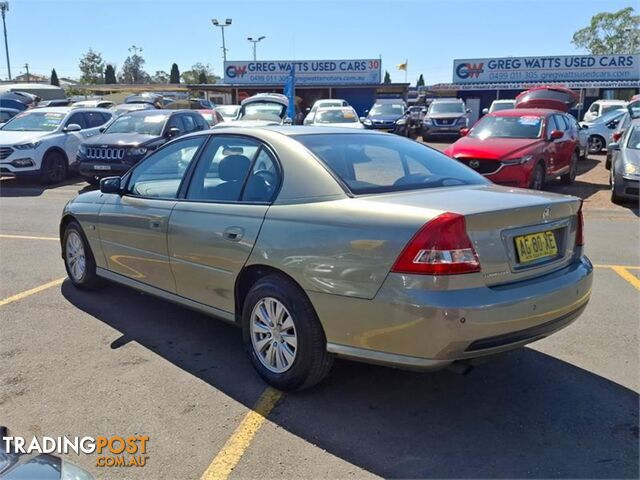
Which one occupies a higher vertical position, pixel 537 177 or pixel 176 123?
pixel 176 123

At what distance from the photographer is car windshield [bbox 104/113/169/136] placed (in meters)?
12.6

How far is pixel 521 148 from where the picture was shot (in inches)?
409

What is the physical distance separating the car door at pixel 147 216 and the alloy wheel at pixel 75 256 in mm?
546

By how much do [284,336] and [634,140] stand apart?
997 centimetres

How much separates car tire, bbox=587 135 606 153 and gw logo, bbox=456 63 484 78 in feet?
69.8

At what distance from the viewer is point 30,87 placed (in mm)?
38781

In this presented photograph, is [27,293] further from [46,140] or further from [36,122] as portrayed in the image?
[36,122]

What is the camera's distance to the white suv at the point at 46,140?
12.8 metres

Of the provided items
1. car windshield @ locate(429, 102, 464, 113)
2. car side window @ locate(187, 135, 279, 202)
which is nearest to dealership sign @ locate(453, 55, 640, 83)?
car windshield @ locate(429, 102, 464, 113)

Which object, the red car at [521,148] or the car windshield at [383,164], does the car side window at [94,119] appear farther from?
the car windshield at [383,164]

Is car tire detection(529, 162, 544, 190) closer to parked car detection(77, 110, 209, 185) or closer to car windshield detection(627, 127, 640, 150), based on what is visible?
car windshield detection(627, 127, 640, 150)

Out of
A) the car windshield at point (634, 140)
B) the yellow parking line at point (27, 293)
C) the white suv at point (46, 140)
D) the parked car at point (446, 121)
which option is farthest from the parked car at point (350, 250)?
the parked car at point (446, 121)

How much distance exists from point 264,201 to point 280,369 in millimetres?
1061

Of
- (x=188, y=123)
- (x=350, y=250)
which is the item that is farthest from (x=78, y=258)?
(x=188, y=123)
